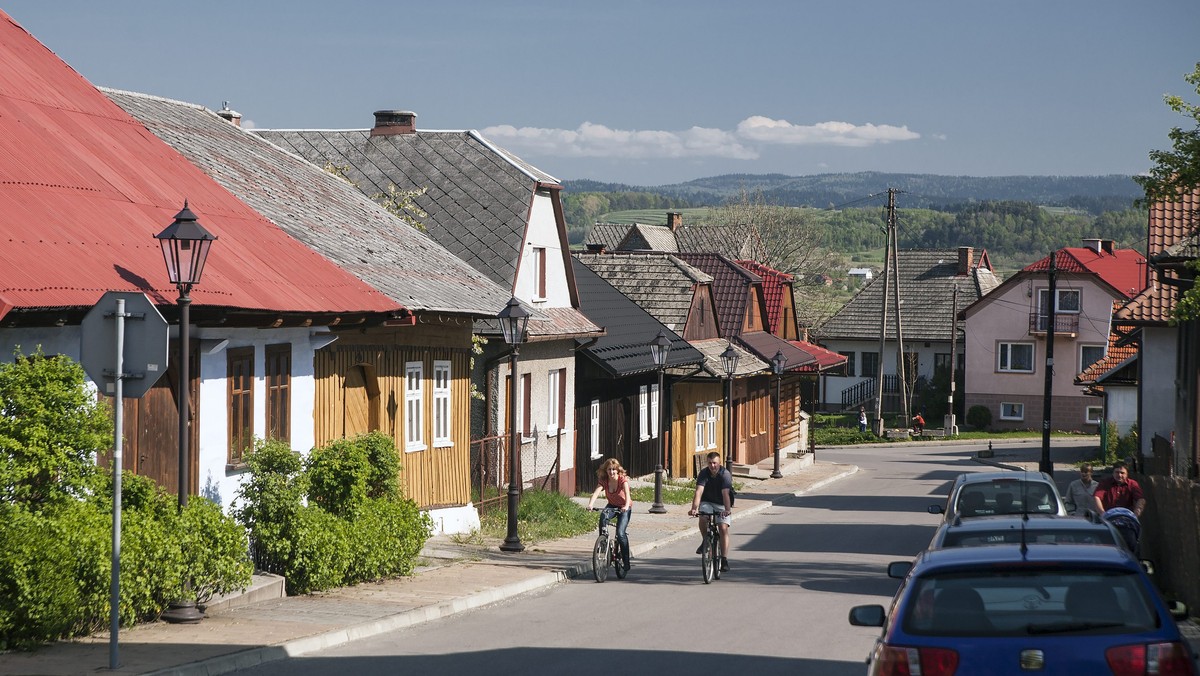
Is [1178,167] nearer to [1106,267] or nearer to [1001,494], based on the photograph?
[1001,494]

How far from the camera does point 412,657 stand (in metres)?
11.9

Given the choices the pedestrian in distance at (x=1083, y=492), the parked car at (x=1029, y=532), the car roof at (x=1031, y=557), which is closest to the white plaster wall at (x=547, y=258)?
the pedestrian in distance at (x=1083, y=492)

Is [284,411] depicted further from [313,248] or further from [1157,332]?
[1157,332]

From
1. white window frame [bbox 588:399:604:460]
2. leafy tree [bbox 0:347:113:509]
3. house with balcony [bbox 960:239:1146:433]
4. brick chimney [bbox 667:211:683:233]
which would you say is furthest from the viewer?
brick chimney [bbox 667:211:683:233]

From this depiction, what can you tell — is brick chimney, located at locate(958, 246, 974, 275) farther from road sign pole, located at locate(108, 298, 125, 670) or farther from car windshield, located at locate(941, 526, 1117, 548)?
road sign pole, located at locate(108, 298, 125, 670)

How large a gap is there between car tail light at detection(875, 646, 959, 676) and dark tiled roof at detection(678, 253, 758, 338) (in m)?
38.5

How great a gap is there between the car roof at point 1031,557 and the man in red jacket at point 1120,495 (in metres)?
11.8

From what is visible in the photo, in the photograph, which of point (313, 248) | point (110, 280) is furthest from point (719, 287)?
point (110, 280)

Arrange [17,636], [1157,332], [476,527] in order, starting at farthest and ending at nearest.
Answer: [1157,332] → [476,527] → [17,636]

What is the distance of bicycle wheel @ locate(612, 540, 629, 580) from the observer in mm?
18703

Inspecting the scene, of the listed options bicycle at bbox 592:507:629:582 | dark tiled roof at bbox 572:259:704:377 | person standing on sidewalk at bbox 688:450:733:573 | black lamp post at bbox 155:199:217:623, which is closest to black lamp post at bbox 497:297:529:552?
bicycle at bbox 592:507:629:582

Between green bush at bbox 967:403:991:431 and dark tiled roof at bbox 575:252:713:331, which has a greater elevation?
dark tiled roof at bbox 575:252:713:331

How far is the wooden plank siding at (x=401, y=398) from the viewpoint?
18.5m

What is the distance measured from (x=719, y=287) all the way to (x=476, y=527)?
2603cm
